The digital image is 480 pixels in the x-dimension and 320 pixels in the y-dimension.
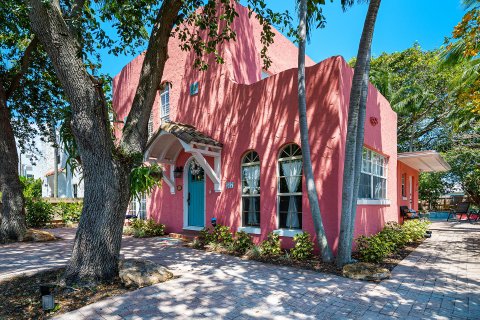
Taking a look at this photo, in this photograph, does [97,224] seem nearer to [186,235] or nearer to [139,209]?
[186,235]

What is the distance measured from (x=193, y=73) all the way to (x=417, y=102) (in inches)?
626

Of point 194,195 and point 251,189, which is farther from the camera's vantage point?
point 194,195

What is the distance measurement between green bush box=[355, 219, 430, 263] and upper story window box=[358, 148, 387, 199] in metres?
1.15

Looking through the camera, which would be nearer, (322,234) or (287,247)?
(322,234)

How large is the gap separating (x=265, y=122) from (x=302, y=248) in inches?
140

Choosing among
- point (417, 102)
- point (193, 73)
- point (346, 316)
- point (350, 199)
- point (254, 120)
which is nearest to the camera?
point (346, 316)

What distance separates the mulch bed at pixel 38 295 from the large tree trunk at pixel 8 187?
5801 millimetres

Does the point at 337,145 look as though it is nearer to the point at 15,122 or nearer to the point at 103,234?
the point at 103,234

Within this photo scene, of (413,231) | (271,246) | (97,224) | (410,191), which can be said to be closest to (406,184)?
(410,191)

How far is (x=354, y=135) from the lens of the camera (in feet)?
20.6

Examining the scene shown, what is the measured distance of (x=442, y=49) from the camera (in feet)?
32.6

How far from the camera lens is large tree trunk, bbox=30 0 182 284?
5.21 m

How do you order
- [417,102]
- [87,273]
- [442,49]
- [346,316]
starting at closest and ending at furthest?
[346,316], [87,273], [442,49], [417,102]

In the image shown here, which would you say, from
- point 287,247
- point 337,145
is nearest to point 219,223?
point 287,247
